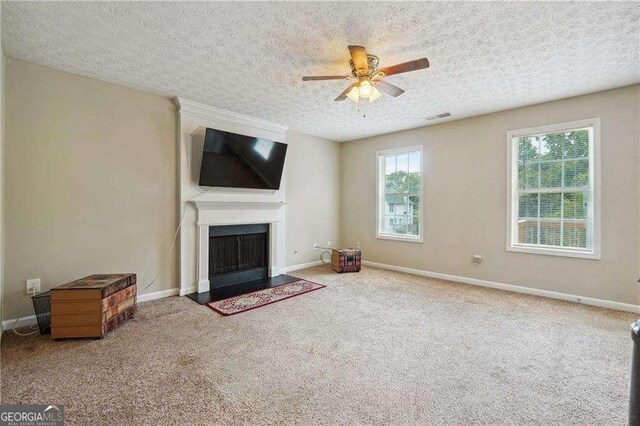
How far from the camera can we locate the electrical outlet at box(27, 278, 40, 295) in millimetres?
2588

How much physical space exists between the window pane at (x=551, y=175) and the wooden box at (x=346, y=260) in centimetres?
278

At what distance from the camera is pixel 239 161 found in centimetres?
382

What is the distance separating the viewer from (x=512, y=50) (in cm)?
232

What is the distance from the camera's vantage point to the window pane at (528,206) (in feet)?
12.0

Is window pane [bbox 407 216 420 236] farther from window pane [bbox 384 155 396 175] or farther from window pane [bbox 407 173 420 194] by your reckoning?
window pane [bbox 384 155 396 175]

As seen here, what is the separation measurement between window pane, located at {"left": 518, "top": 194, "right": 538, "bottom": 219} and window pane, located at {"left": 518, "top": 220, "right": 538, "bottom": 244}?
0.27ft

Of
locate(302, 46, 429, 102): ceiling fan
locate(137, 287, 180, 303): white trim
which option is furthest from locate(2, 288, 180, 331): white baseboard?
locate(302, 46, 429, 102): ceiling fan

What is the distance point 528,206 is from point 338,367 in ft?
11.2

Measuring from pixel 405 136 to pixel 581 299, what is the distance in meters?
3.25

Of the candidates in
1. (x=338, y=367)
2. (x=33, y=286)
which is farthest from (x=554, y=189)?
(x=33, y=286)

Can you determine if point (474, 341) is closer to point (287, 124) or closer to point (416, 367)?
point (416, 367)

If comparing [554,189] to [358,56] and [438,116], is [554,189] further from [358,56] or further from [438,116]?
[358,56]

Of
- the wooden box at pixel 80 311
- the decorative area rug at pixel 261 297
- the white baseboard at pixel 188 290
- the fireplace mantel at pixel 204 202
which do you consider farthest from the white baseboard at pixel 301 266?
the wooden box at pixel 80 311

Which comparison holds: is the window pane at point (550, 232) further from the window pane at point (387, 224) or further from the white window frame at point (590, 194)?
the window pane at point (387, 224)
